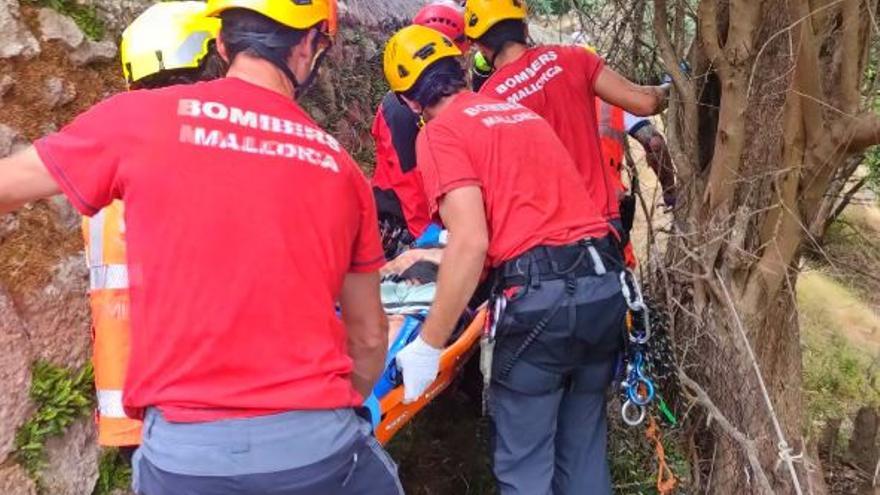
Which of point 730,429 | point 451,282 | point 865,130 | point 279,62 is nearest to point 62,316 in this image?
point 451,282

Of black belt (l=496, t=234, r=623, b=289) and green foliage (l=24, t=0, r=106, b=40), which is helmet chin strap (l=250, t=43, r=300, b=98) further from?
green foliage (l=24, t=0, r=106, b=40)

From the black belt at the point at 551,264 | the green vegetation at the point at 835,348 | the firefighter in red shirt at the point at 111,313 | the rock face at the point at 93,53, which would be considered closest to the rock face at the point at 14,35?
the rock face at the point at 93,53

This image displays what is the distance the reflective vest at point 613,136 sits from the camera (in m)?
4.35

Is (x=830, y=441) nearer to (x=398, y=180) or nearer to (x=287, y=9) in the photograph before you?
(x=398, y=180)

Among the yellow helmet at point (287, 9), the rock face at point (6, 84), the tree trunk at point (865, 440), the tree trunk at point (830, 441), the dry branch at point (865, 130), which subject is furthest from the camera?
the tree trunk at point (830, 441)

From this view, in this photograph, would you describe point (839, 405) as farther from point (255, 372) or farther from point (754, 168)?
point (255, 372)

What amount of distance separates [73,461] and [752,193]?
9.36ft

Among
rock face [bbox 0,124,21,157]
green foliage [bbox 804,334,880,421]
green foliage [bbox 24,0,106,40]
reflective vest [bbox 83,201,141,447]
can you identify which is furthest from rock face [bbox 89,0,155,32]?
green foliage [bbox 804,334,880,421]

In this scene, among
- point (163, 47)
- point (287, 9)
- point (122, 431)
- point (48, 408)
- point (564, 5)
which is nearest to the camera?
point (287, 9)

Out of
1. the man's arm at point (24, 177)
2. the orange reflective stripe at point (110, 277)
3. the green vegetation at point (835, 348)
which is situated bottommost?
the green vegetation at point (835, 348)

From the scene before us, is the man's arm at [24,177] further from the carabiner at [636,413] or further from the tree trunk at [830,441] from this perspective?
the tree trunk at [830,441]

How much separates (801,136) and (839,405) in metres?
5.70

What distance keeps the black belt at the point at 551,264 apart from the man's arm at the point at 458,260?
0.17 m

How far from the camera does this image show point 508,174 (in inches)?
111
